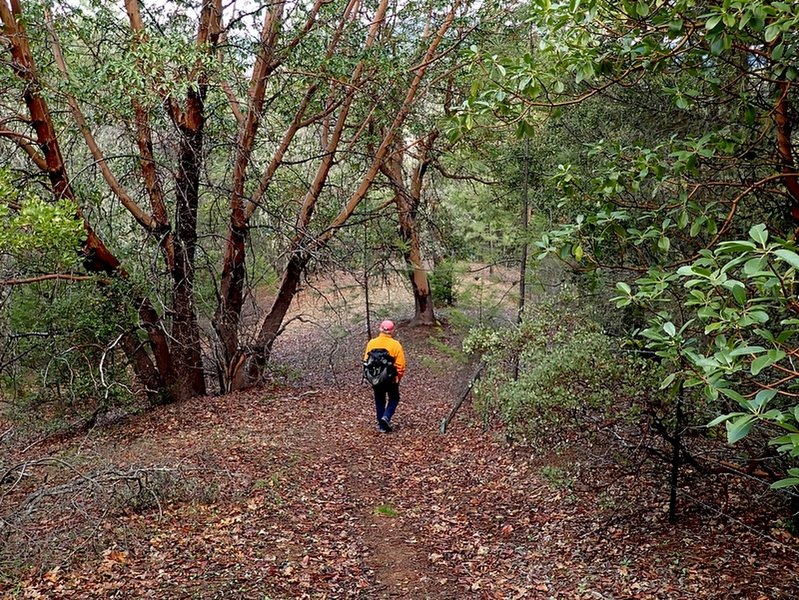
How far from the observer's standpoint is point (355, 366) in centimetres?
1908

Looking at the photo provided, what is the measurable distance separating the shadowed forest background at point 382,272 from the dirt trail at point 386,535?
0.13ft

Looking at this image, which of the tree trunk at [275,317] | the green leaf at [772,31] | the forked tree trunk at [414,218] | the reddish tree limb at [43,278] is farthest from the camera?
the forked tree trunk at [414,218]

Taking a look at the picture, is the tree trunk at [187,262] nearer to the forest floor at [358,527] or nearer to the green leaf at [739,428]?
the forest floor at [358,527]

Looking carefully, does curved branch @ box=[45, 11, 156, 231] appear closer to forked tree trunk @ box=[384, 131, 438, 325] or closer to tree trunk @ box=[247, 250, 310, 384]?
tree trunk @ box=[247, 250, 310, 384]

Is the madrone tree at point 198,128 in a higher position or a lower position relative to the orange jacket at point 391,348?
higher

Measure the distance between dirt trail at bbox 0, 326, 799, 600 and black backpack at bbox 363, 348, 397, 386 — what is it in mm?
1023

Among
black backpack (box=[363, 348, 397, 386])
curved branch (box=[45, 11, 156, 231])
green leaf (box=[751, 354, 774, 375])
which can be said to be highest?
curved branch (box=[45, 11, 156, 231])

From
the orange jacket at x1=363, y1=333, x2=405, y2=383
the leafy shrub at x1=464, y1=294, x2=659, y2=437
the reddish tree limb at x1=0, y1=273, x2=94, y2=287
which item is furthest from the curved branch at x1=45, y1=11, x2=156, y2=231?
the leafy shrub at x1=464, y1=294, x2=659, y2=437

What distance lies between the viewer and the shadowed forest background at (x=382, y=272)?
15.0 feet

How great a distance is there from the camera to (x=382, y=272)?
596 inches

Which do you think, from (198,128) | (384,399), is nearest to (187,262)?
(198,128)

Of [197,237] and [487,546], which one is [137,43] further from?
[487,546]

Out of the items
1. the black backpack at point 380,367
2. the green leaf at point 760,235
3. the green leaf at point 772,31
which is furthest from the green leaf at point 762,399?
the black backpack at point 380,367

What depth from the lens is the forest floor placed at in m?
5.17
